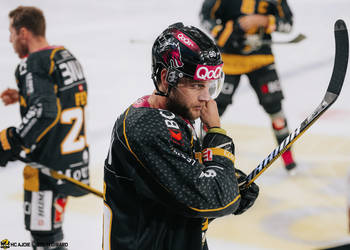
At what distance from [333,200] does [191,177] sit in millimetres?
2428

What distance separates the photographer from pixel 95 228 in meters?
3.14

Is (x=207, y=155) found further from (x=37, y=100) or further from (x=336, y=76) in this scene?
(x=37, y=100)

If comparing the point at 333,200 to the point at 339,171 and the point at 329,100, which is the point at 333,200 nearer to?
the point at 339,171

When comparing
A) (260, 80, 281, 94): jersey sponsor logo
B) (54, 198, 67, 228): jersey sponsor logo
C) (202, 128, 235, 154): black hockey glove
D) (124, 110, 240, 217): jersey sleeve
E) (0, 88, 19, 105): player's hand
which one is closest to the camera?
(124, 110, 240, 217): jersey sleeve

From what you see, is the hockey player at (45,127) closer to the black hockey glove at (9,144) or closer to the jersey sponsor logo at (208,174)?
the black hockey glove at (9,144)

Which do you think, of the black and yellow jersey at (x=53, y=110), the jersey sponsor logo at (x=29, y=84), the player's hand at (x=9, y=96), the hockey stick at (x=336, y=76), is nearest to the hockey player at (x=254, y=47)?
the black and yellow jersey at (x=53, y=110)

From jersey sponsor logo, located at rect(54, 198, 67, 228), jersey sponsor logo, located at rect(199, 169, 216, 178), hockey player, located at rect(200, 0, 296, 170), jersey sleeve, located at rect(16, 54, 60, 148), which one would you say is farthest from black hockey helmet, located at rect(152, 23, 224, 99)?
hockey player, located at rect(200, 0, 296, 170)

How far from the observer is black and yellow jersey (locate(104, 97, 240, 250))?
4.17ft

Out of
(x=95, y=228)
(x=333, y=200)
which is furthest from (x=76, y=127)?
(x=333, y=200)

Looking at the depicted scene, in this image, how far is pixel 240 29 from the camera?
12.6ft

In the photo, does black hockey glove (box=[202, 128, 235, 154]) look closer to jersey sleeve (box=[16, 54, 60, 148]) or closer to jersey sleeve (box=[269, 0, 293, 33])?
jersey sleeve (box=[16, 54, 60, 148])

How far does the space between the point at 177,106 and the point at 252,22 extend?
2.56m

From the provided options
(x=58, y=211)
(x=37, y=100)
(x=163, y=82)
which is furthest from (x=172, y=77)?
(x=58, y=211)

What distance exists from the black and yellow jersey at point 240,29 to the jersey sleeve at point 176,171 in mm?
2591
